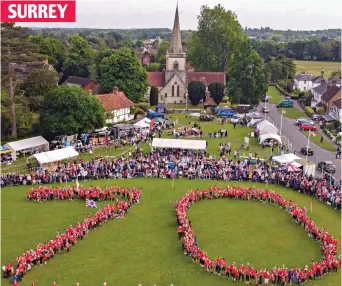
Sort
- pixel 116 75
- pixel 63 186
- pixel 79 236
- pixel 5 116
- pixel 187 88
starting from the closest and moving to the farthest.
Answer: pixel 79 236 < pixel 63 186 < pixel 5 116 < pixel 116 75 < pixel 187 88

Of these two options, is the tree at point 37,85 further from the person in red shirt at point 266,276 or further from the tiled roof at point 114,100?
the person in red shirt at point 266,276

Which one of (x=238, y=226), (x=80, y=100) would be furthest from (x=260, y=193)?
(x=80, y=100)

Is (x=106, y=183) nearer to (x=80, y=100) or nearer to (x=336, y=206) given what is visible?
(x=80, y=100)

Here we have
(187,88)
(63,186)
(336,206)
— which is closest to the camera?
(336,206)

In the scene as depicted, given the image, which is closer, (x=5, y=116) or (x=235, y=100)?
(x=5, y=116)

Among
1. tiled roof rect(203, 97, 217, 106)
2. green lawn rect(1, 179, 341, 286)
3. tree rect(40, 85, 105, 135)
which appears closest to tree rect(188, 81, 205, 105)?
tiled roof rect(203, 97, 217, 106)

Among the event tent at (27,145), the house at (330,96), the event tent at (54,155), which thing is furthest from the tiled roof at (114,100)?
the house at (330,96)
